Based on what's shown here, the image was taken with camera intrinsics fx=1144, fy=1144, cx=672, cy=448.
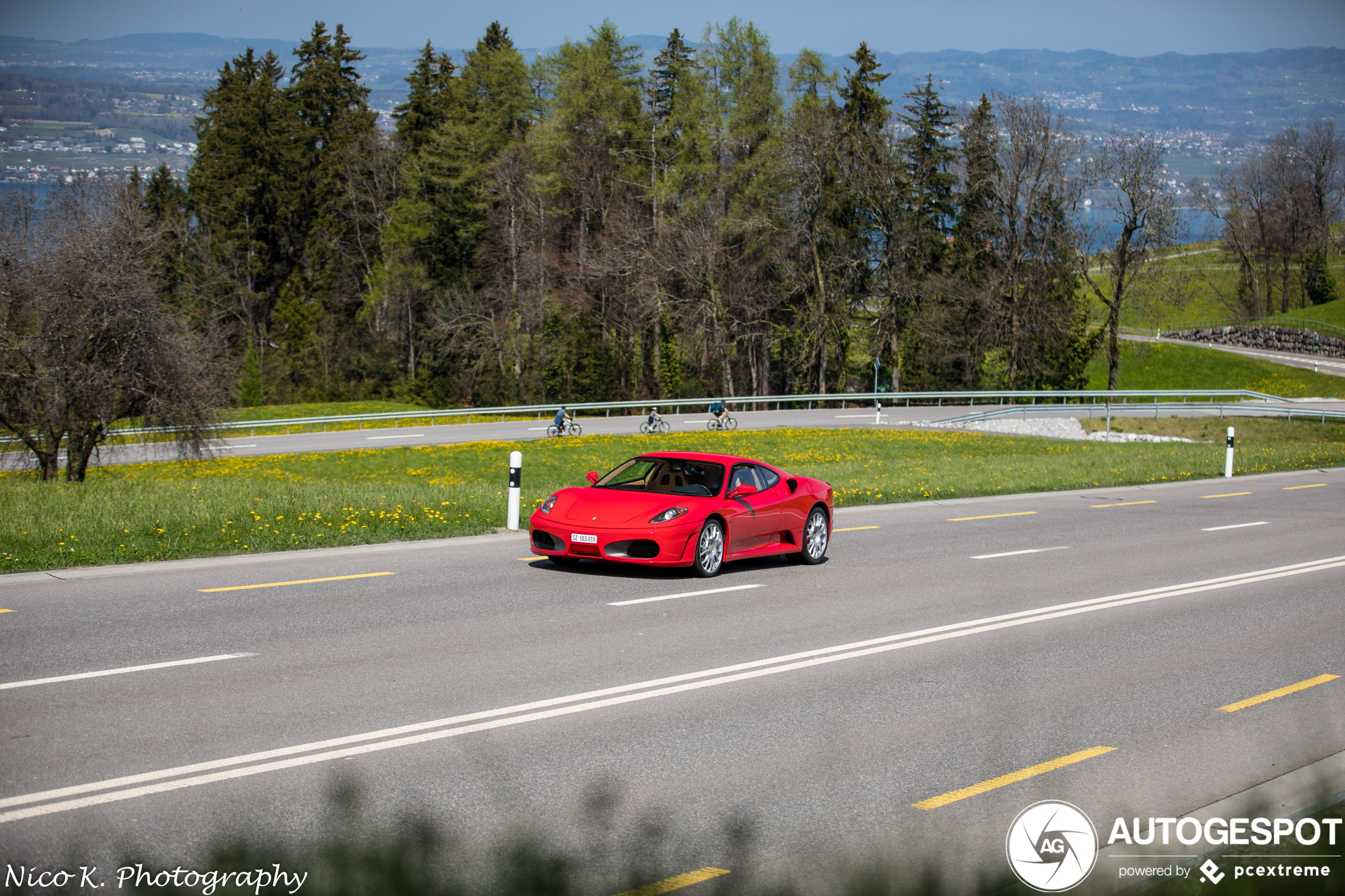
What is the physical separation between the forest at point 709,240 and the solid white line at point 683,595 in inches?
1835

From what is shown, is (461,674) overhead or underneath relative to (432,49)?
underneath

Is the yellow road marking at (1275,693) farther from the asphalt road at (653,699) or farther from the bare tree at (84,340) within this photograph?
the bare tree at (84,340)

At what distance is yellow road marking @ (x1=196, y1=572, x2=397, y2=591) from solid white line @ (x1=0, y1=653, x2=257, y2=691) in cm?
272

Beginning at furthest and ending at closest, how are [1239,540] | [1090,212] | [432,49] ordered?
[432,49] → [1090,212] → [1239,540]

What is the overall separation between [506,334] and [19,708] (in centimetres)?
5662

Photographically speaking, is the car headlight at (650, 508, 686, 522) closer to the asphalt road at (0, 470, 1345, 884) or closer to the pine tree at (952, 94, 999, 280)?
the asphalt road at (0, 470, 1345, 884)

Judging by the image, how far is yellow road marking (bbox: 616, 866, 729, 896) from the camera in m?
4.55

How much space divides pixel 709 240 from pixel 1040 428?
19.1 metres

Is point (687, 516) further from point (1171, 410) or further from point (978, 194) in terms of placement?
point (978, 194)

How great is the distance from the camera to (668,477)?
13.4 metres

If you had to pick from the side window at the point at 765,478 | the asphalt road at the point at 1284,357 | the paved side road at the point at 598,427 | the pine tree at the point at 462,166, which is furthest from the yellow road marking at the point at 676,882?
the asphalt road at the point at 1284,357

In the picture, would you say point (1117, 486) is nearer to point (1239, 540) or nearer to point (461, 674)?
point (1239, 540)

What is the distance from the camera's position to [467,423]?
4612cm

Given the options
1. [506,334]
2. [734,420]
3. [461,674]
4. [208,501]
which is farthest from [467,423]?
[461,674]
